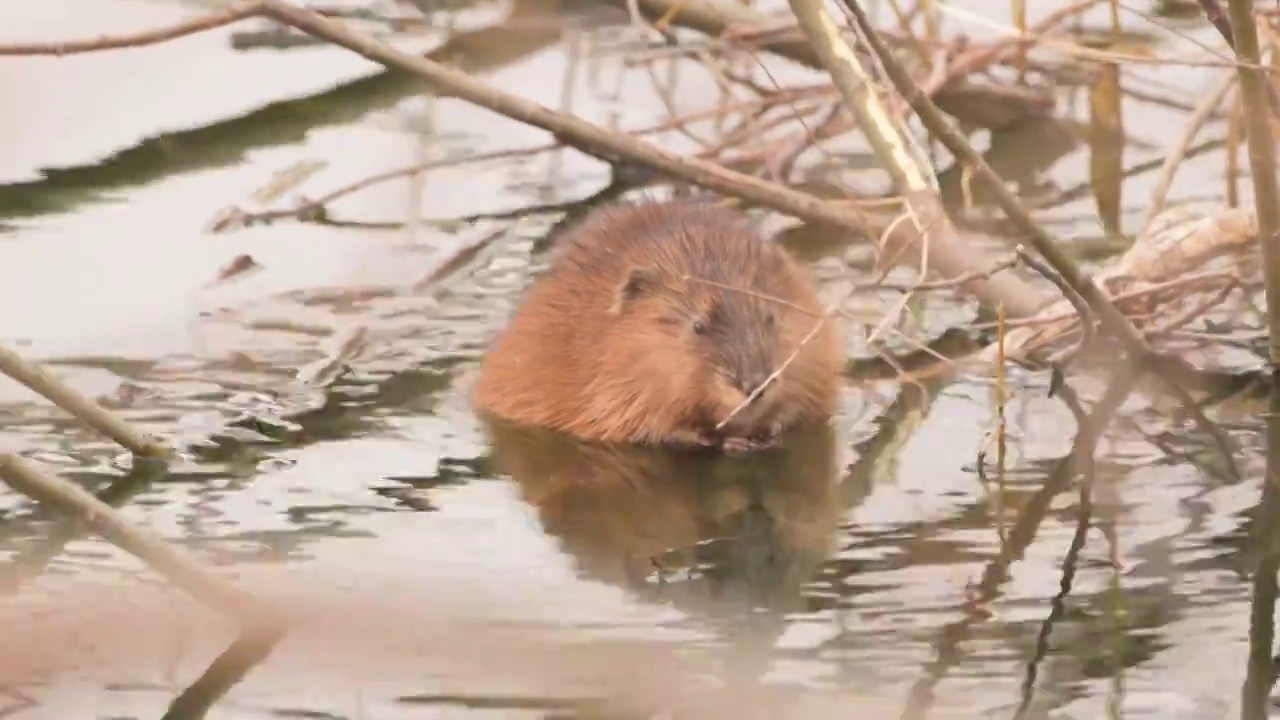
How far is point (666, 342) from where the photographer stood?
4.39 meters

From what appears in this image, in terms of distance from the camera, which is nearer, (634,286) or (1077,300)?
(1077,300)

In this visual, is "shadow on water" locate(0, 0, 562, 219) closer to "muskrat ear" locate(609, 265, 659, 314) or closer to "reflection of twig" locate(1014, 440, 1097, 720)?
"muskrat ear" locate(609, 265, 659, 314)

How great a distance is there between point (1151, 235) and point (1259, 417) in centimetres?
47

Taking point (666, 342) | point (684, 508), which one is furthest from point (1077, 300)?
point (666, 342)

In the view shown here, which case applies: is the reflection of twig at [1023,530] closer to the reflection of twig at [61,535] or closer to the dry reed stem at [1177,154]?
the dry reed stem at [1177,154]

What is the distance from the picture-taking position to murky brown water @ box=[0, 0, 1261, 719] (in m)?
2.75

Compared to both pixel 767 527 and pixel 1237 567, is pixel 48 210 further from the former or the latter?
pixel 1237 567

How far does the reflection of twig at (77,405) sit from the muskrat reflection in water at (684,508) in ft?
2.11

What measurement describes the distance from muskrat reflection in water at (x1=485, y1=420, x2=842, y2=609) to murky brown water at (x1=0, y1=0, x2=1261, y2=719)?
1 cm

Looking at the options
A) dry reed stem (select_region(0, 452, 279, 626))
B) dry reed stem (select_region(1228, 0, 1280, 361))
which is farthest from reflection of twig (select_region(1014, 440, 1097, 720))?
dry reed stem (select_region(0, 452, 279, 626))

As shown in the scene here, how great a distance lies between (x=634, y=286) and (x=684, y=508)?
0.86 meters

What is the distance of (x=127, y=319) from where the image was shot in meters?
4.66

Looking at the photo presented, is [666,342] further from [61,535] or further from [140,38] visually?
[61,535]

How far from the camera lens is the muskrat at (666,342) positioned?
4.22 m
